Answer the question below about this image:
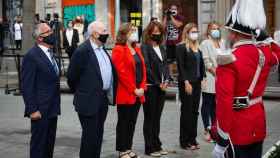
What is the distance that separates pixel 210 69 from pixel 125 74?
6.98ft

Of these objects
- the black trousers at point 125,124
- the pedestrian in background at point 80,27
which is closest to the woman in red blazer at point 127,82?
the black trousers at point 125,124

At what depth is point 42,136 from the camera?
7738 mm

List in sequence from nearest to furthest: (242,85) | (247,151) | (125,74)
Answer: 1. (242,85)
2. (247,151)
3. (125,74)

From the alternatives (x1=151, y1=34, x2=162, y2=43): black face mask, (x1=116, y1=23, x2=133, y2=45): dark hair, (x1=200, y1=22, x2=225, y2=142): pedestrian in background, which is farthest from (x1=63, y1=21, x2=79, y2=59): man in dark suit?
(x1=116, y1=23, x2=133, y2=45): dark hair

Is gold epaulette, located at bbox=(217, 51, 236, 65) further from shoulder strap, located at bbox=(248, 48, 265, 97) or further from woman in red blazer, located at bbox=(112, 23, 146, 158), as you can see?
woman in red blazer, located at bbox=(112, 23, 146, 158)

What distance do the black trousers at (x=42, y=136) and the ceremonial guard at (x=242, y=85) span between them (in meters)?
2.79

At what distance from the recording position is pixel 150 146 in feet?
31.0

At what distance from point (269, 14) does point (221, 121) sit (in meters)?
21.3

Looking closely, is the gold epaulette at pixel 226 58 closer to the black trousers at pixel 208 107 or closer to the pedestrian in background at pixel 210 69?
the pedestrian in background at pixel 210 69

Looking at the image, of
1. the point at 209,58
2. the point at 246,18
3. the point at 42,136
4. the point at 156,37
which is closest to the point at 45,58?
the point at 42,136

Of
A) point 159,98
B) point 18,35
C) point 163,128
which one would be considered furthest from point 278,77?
point 18,35

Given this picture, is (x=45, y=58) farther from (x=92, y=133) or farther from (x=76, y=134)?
(x=76, y=134)

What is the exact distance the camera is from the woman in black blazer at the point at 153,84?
946 cm

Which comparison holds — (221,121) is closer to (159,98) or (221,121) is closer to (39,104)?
(39,104)
